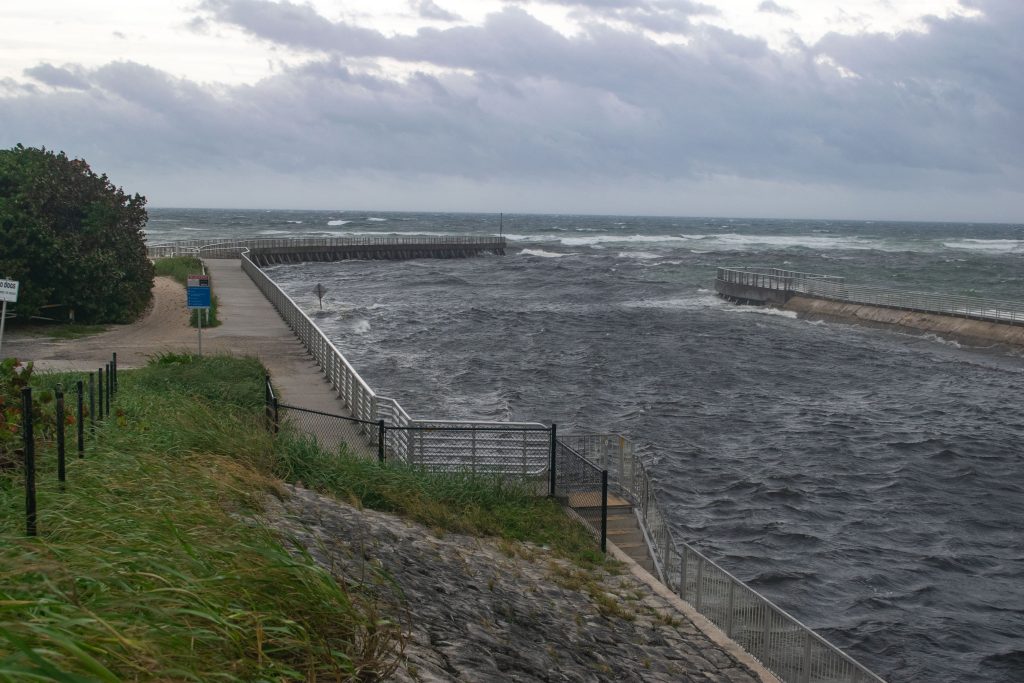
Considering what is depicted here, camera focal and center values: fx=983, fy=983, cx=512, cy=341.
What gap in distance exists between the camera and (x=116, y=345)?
108 feet

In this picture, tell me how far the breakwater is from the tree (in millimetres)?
38498

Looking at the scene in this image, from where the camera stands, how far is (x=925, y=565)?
19.1 metres

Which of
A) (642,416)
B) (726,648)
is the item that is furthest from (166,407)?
(642,416)

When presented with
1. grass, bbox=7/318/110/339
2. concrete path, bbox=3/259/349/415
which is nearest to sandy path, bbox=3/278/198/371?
concrete path, bbox=3/259/349/415

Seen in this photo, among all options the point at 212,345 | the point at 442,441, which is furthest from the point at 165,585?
the point at 212,345

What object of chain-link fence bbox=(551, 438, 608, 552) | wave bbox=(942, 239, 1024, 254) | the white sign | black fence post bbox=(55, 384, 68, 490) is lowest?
chain-link fence bbox=(551, 438, 608, 552)

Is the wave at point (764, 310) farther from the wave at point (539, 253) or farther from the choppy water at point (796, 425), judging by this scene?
the wave at point (539, 253)

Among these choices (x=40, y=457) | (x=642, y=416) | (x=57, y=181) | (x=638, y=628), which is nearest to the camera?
(x=40, y=457)

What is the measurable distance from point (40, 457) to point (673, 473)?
680 inches

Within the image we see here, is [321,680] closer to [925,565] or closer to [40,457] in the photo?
[40,457]

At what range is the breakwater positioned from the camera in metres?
48.4

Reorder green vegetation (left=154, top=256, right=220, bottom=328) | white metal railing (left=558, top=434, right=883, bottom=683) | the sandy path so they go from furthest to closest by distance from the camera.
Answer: green vegetation (left=154, top=256, right=220, bottom=328)
the sandy path
white metal railing (left=558, top=434, right=883, bottom=683)

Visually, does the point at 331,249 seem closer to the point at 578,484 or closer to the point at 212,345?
the point at 212,345

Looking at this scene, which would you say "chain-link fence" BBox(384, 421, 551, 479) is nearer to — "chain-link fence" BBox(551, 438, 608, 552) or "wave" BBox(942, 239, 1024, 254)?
"chain-link fence" BBox(551, 438, 608, 552)
